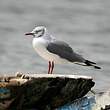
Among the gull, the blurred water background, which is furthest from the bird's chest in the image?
the blurred water background

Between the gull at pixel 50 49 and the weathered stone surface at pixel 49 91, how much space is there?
0.63 meters

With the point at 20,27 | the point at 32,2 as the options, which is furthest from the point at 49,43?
the point at 32,2

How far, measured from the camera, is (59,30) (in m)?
16.4

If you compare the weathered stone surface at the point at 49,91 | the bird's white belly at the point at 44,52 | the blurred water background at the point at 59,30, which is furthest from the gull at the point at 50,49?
the blurred water background at the point at 59,30

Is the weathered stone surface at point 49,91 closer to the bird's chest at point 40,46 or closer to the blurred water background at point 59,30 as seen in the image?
the bird's chest at point 40,46

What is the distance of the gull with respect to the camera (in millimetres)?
8164

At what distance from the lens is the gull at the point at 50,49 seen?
816 cm

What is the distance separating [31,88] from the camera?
733cm

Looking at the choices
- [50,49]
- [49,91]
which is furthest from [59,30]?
[49,91]

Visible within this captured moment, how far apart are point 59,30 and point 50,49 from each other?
8.19 m

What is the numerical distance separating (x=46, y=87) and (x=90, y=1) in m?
13.3

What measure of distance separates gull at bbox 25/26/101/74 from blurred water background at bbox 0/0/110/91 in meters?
2.60

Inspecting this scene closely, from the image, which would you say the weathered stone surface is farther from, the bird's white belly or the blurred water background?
the blurred water background

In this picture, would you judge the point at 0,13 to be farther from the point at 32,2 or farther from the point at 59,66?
the point at 59,66
